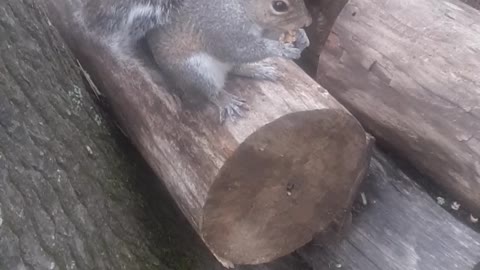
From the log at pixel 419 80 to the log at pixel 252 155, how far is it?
0.19 m

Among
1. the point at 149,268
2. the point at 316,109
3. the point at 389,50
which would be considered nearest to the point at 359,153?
the point at 316,109

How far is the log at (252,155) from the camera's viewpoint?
1551mm

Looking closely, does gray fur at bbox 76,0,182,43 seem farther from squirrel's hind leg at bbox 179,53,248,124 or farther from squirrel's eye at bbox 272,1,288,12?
squirrel's eye at bbox 272,1,288,12

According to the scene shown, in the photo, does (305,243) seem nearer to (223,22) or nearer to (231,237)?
(231,237)

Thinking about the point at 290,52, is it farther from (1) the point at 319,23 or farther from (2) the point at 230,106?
(1) the point at 319,23

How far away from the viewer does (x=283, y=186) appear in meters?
1.66

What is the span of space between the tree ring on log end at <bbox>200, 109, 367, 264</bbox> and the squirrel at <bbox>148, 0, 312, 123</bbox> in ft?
0.64

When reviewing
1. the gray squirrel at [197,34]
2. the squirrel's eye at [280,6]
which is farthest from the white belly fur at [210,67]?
the squirrel's eye at [280,6]

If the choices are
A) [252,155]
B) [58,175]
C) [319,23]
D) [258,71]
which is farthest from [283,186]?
A: [319,23]

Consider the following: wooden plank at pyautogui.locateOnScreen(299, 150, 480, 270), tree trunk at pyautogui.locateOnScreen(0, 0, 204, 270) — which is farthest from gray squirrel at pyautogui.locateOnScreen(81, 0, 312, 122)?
wooden plank at pyautogui.locateOnScreen(299, 150, 480, 270)

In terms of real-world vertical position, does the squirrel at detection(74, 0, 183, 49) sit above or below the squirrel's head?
below

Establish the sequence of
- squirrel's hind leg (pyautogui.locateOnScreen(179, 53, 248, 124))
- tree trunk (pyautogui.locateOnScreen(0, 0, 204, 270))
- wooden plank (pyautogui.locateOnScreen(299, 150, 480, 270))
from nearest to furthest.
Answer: tree trunk (pyautogui.locateOnScreen(0, 0, 204, 270)), squirrel's hind leg (pyautogui.locateOnScreen(179, 53, 248, 124)), wooden plank (pyautogui.locateOnScreen(299, 150, 480, 270))

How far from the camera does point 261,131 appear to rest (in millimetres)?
1521

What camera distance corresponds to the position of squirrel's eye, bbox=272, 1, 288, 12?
1592 mm
